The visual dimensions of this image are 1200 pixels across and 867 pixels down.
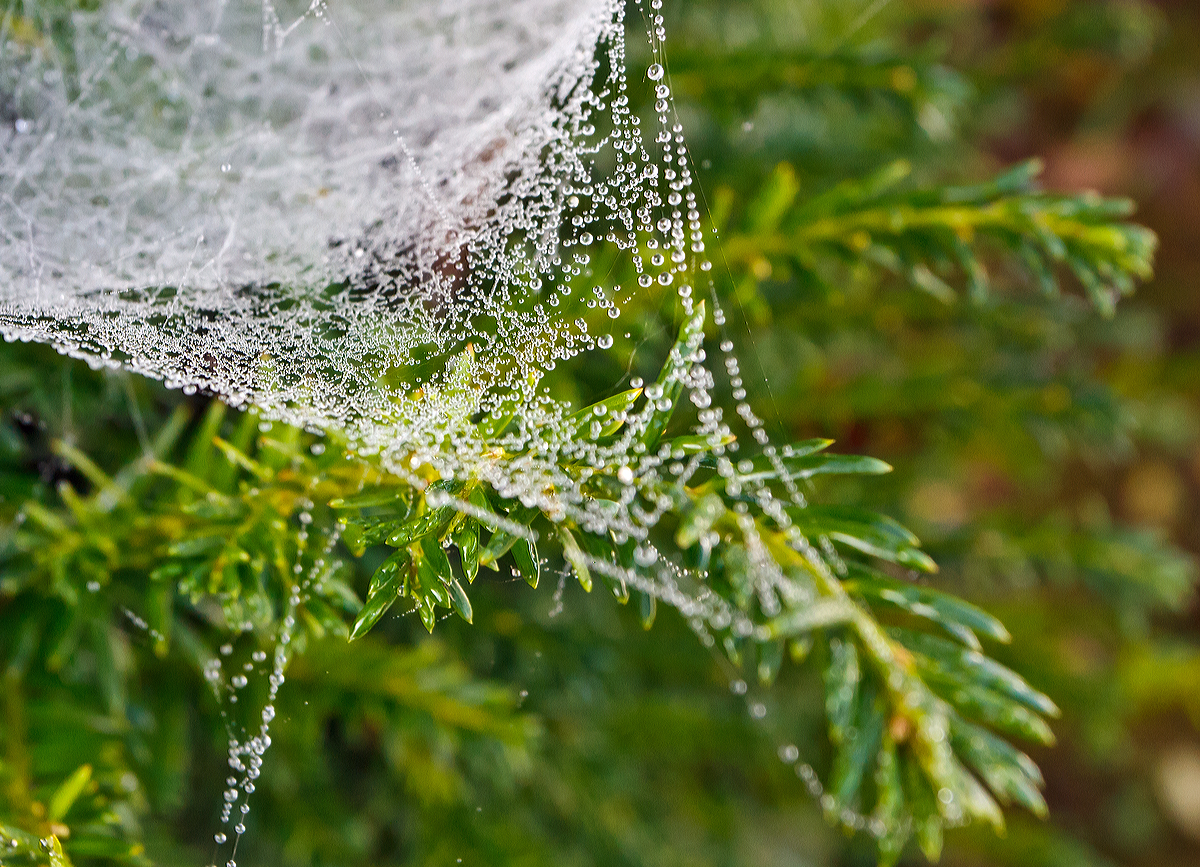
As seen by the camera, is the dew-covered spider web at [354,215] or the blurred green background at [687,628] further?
the blurred green background at [687,628]

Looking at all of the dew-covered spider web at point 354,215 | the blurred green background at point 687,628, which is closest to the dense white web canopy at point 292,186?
the dew-covered spider web at point 354,215

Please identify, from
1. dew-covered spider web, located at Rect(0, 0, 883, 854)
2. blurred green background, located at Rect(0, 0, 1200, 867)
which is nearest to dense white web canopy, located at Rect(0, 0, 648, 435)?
dew-covered spider web, located at Rect(0, 0, 883, 854)

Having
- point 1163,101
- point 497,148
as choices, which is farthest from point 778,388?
point 1163,101

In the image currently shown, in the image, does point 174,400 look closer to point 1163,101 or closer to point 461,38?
point 461,38

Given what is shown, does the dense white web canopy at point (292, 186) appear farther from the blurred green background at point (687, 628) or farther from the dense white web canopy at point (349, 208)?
the blurred green background at point (687, 628)

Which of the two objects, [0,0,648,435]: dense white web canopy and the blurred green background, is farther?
the blurred green background

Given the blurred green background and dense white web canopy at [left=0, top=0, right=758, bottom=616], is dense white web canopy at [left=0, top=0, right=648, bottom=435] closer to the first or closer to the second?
dense white web canopy at [left=0, top=0, right=758, bottom=616]
